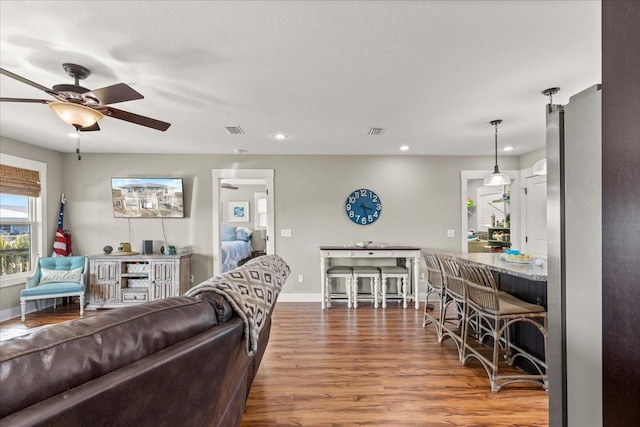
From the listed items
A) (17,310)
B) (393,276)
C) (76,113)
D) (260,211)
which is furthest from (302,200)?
(17,310)

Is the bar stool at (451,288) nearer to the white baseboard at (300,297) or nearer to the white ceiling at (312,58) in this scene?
the white ceiling at (312,58)

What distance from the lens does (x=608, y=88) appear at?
2.26 ft

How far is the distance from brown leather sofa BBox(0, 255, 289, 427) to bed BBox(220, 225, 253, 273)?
5.22 meters

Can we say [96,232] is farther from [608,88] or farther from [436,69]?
[608,88]

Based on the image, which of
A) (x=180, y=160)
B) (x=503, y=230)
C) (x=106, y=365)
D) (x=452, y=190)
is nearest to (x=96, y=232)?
(x=180, y=160)

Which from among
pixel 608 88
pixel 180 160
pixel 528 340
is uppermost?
pixel 180 160

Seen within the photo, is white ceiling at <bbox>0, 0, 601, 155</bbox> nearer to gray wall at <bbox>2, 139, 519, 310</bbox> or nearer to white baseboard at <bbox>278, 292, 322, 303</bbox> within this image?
gray wall at <bbox>2, 139, 519, 310</bbox>

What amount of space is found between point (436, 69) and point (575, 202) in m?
1.61

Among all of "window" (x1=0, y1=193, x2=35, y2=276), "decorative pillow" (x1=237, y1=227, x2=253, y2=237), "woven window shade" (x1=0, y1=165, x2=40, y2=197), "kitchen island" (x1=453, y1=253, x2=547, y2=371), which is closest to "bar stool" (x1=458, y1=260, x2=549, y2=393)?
"kitchen island" (x1=453, y1=253, x2=547, y2=371)

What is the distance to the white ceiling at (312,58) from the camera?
1.64m

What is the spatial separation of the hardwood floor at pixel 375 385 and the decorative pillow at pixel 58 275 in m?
0.71

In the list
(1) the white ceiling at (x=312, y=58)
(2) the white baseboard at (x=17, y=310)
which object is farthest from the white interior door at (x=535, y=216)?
(2) the white baseboard at (x=17, y=310)

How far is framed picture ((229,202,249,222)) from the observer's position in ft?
27.1

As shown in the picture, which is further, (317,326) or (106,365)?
(317,326)
